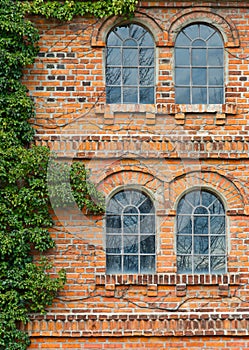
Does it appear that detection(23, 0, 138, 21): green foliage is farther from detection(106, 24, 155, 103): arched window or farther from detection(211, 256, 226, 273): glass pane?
detection(211, 256, 226, 273): glass pane

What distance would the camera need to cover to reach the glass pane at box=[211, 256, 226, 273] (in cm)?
1220

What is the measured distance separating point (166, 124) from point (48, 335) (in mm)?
3796

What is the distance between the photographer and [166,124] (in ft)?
40.8

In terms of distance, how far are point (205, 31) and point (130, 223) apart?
11.1 ft

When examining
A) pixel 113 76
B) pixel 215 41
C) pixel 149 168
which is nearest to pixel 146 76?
pixel 113 76

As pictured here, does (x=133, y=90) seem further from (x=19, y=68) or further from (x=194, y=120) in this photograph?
(x=19, y=68)

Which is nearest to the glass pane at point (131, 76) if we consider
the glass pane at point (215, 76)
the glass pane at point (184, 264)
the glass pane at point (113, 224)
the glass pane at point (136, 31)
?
the glass pane at point (136, 31)

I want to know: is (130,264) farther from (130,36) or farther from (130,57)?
(130,36)

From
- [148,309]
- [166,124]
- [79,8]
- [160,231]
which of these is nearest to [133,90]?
[166,124]

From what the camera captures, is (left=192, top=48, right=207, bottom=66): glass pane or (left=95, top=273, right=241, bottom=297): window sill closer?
(left=95, top=273, right=241, bottom=297): window sill

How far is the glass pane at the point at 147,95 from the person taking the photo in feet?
41.3

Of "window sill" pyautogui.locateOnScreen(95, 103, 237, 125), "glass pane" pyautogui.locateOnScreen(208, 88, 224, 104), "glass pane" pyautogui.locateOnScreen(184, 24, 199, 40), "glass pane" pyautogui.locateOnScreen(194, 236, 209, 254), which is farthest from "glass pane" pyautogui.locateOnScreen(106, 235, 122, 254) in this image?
"glass pane" pyautogui.locateOnScreen(184, 24, 199, 40)

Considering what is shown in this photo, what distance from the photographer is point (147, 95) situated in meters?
12.6

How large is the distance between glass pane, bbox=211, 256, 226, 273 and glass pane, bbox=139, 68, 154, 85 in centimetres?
302
